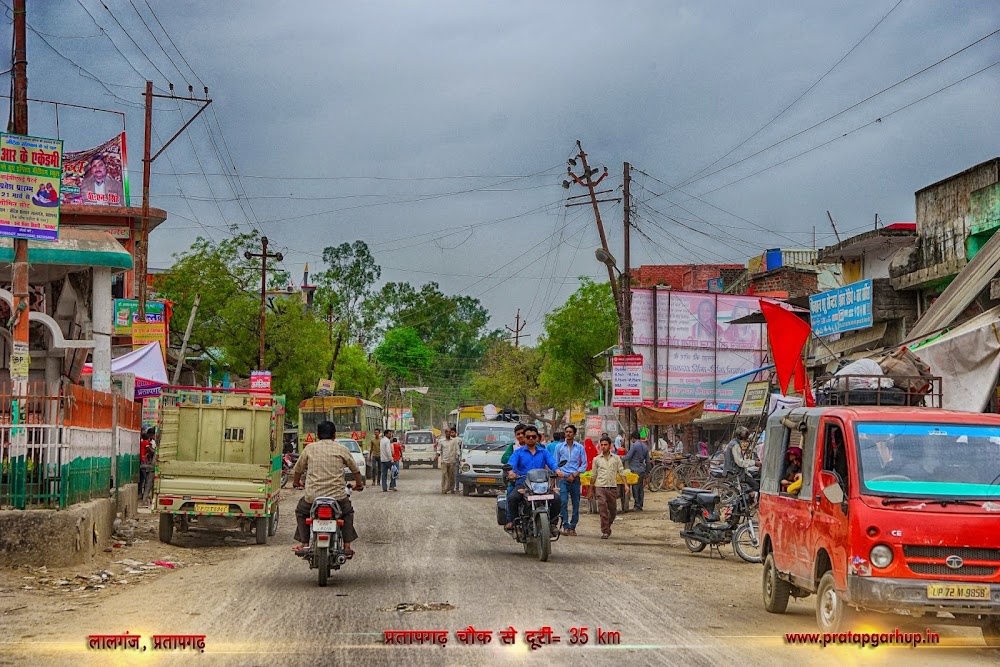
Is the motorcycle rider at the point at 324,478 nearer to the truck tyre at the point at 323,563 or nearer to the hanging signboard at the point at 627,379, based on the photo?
the truck tyre at the point at 323,563

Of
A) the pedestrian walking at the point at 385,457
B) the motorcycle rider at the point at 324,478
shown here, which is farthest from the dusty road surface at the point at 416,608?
the pedestrian walking at the point at 385,457

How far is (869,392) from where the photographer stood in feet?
36.0

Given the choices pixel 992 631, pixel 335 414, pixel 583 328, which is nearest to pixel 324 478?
pixel 992 631

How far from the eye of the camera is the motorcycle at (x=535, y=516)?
579 inches

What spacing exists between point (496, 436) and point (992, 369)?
1716cm

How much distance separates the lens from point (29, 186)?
44.4 ft

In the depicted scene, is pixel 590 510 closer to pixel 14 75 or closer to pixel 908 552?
pixel 14 75

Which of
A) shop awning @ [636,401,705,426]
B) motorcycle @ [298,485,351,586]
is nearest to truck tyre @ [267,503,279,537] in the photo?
motorcycle @ [298,485,351,586]

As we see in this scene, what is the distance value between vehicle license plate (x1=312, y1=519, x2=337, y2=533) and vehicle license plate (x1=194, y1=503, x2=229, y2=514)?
218 inches

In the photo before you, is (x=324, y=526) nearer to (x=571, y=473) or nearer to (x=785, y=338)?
(x=571, y=473)

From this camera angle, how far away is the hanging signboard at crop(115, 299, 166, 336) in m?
27.3

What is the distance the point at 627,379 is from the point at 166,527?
15.6 meters

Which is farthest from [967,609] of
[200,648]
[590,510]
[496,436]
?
[496,436]

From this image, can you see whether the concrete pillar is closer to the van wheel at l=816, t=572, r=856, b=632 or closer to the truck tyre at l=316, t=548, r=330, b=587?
the truck tyre at l=316, t=548, r=330, b=587
